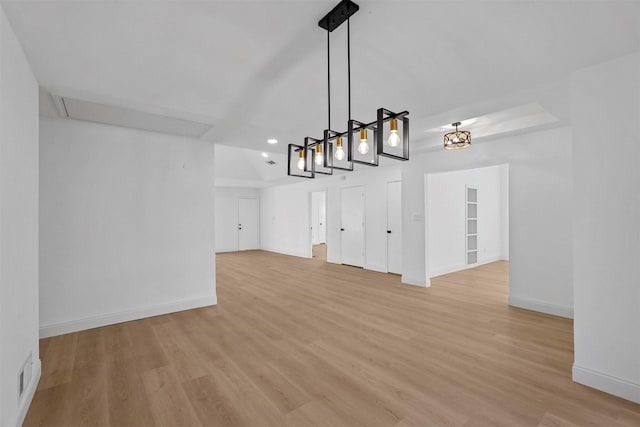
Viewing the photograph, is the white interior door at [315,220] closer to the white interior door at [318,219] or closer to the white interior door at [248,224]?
the white interior door at [318,219]

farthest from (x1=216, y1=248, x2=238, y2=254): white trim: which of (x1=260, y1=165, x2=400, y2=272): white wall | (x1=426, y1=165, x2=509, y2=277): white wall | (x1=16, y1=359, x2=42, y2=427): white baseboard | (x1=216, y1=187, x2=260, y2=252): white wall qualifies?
(x1=16, y1=359, x2=42, y2=427): white baseboard

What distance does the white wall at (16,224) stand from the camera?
166 cm

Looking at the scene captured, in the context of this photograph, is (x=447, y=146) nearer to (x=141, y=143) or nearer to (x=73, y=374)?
(x=141, y=143)

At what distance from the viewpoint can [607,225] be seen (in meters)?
2.19

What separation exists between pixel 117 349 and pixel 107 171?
2083mm

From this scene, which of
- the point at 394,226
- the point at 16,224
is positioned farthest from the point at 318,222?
the point at 16,224

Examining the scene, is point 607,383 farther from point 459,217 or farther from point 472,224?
point 472,224

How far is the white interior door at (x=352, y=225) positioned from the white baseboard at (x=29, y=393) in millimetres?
5870

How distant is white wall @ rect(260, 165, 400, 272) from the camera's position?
22.2ft

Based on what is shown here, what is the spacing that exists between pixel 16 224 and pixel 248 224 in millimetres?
9144

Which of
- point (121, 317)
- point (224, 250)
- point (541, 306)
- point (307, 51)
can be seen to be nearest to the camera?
point (307, 51)

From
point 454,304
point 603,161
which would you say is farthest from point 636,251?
point 454,304

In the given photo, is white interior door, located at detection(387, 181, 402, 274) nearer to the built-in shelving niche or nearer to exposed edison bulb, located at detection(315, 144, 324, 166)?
the built-in shelving niche

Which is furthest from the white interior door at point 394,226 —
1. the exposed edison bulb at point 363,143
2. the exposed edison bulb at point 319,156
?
the exposed edison bulb at point 363,143
